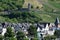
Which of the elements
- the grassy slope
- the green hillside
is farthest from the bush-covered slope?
the grassy slope

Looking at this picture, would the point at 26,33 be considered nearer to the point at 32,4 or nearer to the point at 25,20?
the point at 25,20

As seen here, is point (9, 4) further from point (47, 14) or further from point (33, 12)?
point (47, 14)

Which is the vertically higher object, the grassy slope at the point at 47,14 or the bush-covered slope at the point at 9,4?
the bush-covered slope at the point at 9,4

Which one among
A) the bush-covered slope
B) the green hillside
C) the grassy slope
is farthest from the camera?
the bush-covered slope

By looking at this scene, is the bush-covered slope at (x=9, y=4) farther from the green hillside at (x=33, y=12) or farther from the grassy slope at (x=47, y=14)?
the grassy slope at (x=47, y=14)

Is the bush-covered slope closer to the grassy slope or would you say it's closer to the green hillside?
the green hillside

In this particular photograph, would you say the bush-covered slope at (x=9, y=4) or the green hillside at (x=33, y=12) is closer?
the green hillside at (x=33, y=12)

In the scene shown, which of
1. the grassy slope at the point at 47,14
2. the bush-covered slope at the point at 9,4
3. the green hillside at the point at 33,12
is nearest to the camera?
the green hillside at the point at 33,12

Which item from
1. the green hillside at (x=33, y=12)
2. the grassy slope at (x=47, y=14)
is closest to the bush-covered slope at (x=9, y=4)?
the green hillside at (x=33, y=12)

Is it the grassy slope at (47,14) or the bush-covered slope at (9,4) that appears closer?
the grassy slope at (47,14)

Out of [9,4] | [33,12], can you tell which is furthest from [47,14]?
[9,4]

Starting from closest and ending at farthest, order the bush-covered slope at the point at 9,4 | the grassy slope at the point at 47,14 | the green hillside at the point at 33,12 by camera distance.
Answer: the green hillside at the point at 33,12 < the grassy slope at the point at 47,14 < the bush-covered slope at the point at 9,4
